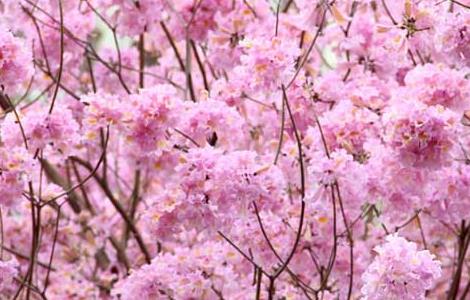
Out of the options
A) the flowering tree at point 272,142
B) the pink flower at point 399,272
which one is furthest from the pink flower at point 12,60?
the pink flower at point 399,272

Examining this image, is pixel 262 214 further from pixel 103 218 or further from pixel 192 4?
pixel 103 218

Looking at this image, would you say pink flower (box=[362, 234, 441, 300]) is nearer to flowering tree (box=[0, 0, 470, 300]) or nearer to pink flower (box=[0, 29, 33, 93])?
flowering tree (box=[0, 0, 470, 300])

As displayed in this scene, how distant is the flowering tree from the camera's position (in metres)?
1.62

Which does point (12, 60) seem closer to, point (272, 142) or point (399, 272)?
point (272, 142)

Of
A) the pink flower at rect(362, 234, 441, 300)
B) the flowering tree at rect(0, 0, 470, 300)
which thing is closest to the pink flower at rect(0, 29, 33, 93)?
the flowering tree at rect(0, 0, 470, 300)

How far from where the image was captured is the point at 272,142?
6.37 feet

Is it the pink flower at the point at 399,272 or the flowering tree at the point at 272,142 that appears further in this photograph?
the flowering tree at the point at 272,142

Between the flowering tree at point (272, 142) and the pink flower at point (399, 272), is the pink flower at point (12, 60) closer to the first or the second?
the flowering tree at point (272, 142)

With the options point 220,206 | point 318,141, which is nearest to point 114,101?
point 220,206

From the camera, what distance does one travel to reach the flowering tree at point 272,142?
5.33 feet

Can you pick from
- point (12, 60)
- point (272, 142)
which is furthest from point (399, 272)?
point (12, 60)

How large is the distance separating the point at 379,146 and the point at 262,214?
27 cm

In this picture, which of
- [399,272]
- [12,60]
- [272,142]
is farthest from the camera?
[272,142]

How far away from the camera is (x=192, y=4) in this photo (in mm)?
2209
